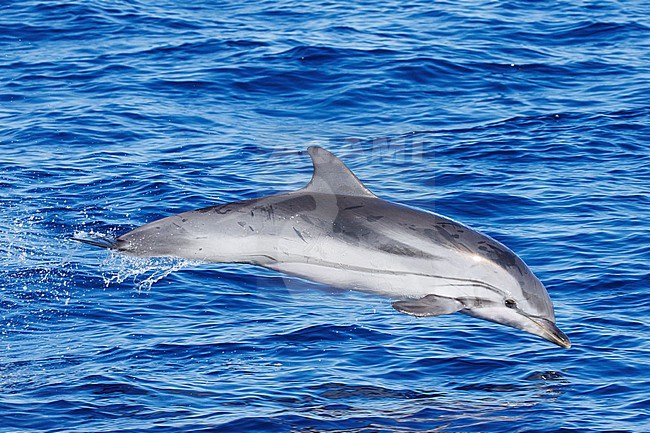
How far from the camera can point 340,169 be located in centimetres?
1045

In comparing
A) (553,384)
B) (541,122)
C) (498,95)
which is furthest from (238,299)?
(498,95)

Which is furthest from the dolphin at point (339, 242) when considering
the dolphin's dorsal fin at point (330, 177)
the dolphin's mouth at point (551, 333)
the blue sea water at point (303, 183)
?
the blue sea water at point (303, 183)

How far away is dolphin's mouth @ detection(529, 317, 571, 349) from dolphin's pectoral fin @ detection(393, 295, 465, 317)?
2.51 ft

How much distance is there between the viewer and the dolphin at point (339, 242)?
33.5 feet

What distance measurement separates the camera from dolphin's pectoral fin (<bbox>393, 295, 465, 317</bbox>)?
9867 mm

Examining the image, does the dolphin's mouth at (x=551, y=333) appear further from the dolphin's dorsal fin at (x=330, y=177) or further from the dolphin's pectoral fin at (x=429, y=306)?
the dolphin's dorsal fin at (x=330, y=177)

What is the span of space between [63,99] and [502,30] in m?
9.39

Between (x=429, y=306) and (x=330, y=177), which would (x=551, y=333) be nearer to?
(x=429, y=306)

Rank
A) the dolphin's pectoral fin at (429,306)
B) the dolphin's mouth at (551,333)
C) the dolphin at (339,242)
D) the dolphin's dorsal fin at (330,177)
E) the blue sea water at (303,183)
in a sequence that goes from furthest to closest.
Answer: the blue sea water at (303,183) < the dolphin's mouth at (551,333) < the dolphin's dorsal fin at (330,177) < the dolphin at (339,242) < the dolphin's pectoral fin at (429,306)

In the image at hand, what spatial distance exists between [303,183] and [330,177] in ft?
22.1

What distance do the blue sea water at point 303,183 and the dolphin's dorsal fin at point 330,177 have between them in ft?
6.24

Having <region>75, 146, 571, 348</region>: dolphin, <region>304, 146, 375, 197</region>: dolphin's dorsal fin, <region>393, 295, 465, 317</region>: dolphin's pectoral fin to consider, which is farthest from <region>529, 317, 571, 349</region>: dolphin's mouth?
<region>304, 146, 375, 197</region>: dolphin's dorsal fin

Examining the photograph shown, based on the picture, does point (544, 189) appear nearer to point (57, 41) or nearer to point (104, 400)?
point (104, 400)

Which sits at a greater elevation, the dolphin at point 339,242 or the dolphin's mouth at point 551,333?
the dolphin at point 339,242
